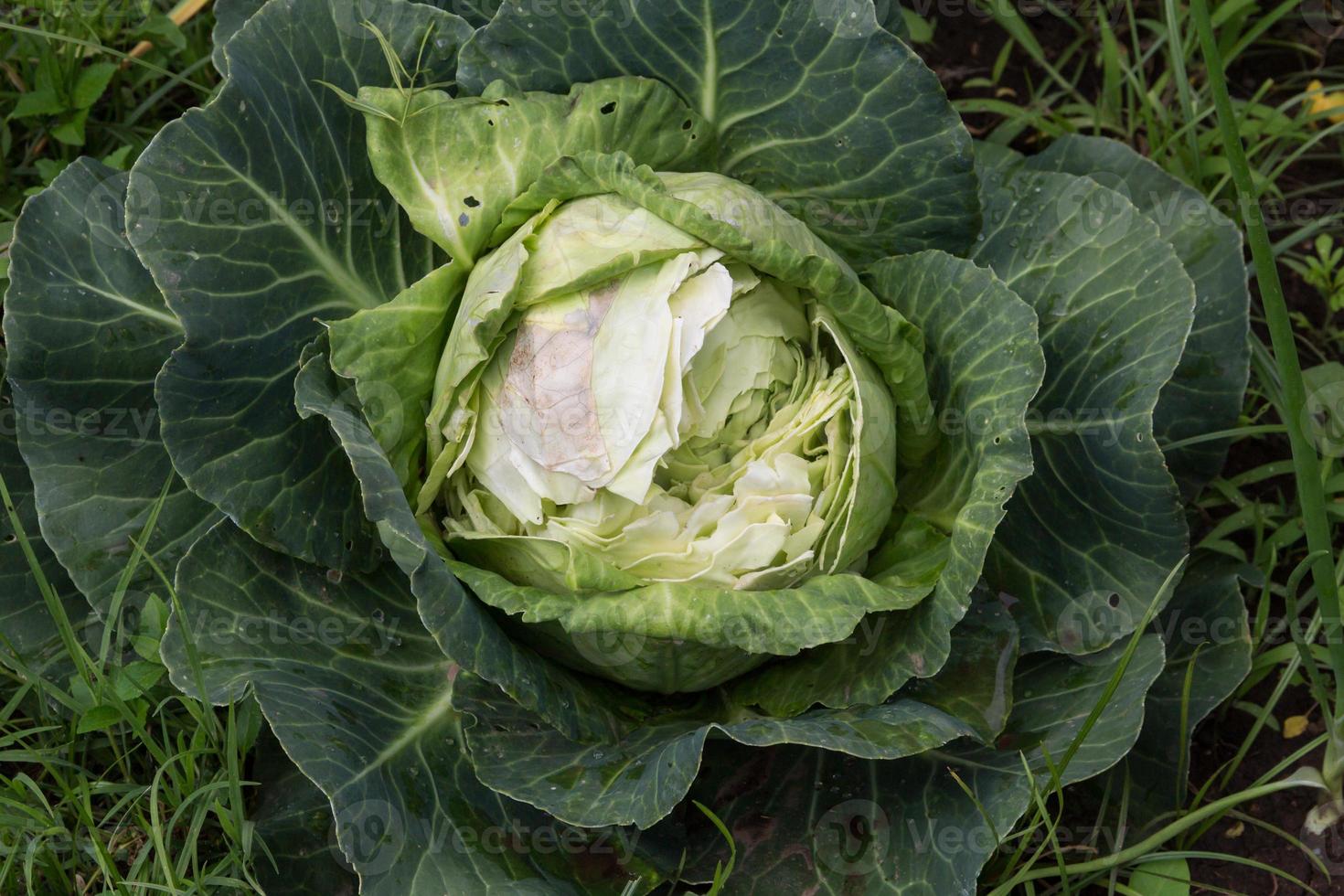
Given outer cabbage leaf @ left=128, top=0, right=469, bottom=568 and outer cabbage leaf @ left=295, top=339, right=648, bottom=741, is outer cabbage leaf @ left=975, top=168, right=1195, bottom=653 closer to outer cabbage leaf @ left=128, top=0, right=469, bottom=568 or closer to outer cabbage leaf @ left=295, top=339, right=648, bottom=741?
outer cabbage leaf @ left=295, top=339, right=648, bottom=741

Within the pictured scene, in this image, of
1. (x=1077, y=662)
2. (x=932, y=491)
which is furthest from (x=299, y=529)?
(x=1077, y=662)

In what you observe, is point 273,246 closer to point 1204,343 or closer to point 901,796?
point 901,796

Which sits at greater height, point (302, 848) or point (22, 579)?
point (22, 579)

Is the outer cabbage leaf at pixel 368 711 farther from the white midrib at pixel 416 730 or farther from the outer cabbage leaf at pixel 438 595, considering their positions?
the outer cabbage leaf at pixel 438 595

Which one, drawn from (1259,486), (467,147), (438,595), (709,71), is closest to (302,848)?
(438,595)

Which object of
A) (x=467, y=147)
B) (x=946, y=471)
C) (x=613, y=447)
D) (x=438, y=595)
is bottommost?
(x=946, y=471)

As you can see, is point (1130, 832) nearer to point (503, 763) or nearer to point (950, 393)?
point (950, 393)

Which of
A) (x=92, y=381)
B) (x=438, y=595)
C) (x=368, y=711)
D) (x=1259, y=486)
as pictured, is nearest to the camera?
(x=438, y=595)
